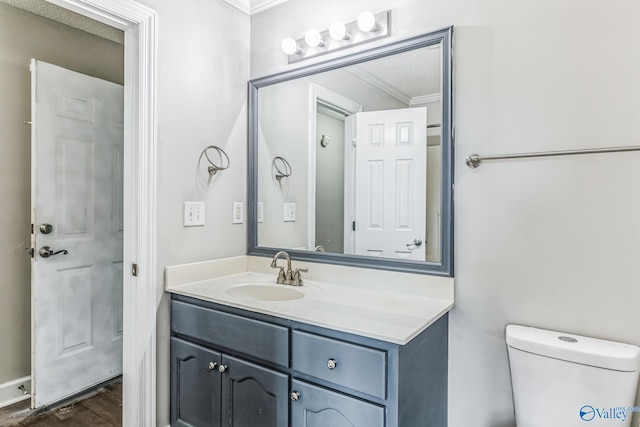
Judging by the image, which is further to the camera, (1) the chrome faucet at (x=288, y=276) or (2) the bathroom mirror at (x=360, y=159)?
(1) the chrome faucet at (x=288, y=276)

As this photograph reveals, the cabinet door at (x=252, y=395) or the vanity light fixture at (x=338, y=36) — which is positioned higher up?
the vanity light fixture at (x=338, y=36)

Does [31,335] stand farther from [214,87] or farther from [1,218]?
[214,87]

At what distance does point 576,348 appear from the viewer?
1.17 m

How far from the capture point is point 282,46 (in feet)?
6.42

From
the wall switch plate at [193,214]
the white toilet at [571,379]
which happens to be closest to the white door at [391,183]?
the white toilet at [571,379]

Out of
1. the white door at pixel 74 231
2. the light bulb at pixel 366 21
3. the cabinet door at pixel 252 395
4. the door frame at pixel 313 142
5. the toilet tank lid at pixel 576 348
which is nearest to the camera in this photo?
the toilet tank lid at pixel 576 348

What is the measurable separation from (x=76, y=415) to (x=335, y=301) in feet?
5.51

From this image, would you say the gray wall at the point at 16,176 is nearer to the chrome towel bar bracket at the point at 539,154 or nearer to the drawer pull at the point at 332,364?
the drawer pull at the point at 332,364

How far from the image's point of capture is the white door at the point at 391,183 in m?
1.61

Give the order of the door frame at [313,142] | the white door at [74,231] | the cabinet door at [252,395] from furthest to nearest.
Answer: the white door at [74,231], the door frame at [313,142], the cabinet door at [252,395]

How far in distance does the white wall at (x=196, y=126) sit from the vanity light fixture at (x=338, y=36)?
1.20 ft

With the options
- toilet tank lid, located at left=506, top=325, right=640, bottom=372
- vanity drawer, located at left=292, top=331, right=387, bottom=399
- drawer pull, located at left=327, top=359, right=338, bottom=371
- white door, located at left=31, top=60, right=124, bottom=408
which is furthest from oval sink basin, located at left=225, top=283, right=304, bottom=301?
white door, located at left=31, top=60, right=124, bottom=408

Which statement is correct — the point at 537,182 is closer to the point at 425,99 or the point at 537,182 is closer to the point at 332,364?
the point at 425,99

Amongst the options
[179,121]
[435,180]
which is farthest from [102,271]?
[435,180]
